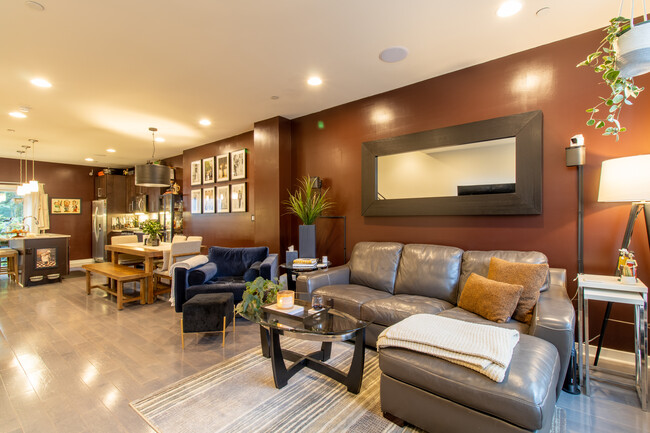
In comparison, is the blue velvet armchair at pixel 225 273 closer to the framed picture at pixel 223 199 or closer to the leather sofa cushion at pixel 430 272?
the leather sofa cushion at pixel 430 272

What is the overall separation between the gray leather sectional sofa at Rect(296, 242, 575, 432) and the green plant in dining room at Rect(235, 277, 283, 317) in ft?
1.18

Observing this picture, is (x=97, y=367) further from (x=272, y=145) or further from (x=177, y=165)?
(x=177, y=165)

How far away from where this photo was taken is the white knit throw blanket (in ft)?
4.76

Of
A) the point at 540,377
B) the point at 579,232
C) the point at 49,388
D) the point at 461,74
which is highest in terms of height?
the point at 461,74

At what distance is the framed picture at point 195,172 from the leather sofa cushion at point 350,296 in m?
4.55

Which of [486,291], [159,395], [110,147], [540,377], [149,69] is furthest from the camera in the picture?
[110,147]

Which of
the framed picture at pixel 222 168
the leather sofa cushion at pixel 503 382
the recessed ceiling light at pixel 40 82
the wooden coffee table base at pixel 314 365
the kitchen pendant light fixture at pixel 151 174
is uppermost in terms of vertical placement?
the recessed ceiling light at pixel 40 82

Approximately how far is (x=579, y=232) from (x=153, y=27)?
406 cm

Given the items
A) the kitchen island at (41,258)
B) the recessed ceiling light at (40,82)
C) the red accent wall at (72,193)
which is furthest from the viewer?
the red accent wall at (72,193)

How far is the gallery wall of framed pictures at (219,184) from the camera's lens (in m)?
5.57

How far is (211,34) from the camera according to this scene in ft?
8.45

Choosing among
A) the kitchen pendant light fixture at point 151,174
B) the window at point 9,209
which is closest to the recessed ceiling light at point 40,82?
the kitchen pendant light fixture at point 151,174

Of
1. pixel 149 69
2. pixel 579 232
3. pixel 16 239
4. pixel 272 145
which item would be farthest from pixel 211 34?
pixel 16 239

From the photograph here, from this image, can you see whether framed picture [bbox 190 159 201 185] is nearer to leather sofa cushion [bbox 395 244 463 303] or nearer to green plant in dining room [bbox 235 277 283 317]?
green plant in dining room [bbox 235 277 283 317]
